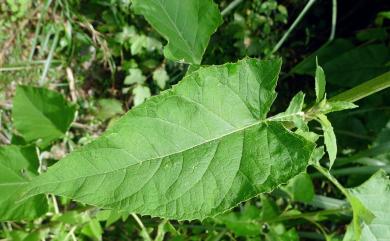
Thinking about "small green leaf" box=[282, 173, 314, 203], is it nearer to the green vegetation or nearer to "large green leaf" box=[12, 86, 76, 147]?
the green vegetation

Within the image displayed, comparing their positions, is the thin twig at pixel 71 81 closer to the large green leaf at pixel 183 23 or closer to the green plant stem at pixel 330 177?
the large green leaf at pixel 183 23

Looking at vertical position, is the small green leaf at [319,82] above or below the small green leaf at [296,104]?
above

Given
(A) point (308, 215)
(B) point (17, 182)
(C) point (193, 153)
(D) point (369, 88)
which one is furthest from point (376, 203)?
(B) point (17, 182)

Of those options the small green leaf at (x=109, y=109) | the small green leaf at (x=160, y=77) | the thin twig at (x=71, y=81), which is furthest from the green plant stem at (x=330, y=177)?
the thin twig at (x=71, y=81)

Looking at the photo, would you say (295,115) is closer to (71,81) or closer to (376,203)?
(376,203)

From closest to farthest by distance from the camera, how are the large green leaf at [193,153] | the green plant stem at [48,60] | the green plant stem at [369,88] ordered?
the large green leaf at [193,153] < the green plant stem at [369,88] < the green plant stem at [48,60]

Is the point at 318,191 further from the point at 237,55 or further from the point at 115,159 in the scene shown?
the point at 115,159

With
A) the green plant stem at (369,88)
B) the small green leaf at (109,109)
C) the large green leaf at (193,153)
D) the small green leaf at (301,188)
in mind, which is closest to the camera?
the large green leaf at (193,153)
